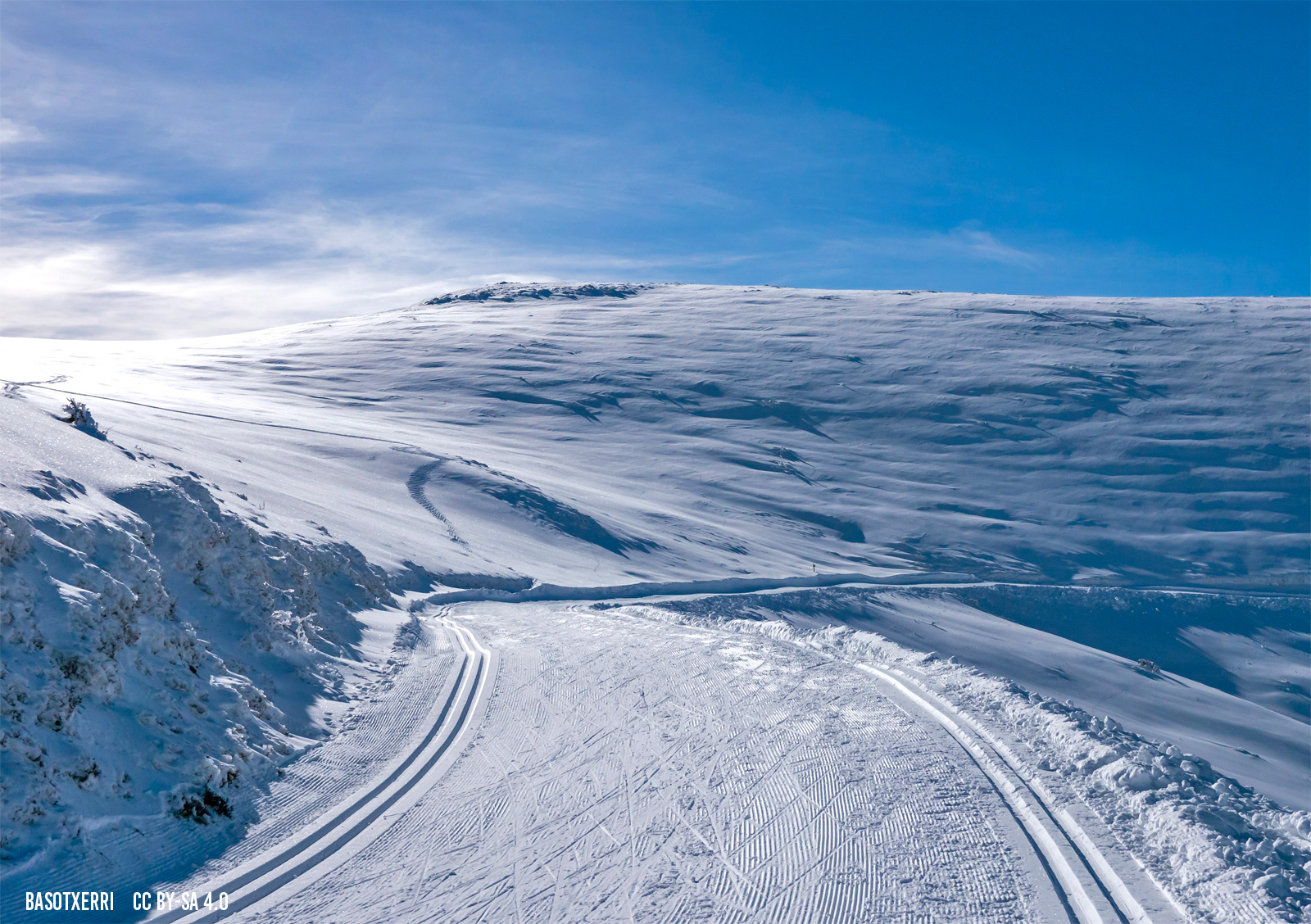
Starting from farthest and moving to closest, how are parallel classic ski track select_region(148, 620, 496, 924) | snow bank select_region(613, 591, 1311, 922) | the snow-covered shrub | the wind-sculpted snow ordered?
1. the wind-sculpted snow
2. the snow-covered shrub
3. snow bank select_region(613, 591, 1311, 922)
4. parallel classic ski track select_region(148, 620, 496, 924)

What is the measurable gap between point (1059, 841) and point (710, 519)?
30.7 m

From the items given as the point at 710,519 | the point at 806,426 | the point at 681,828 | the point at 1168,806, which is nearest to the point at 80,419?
the point at 681,828

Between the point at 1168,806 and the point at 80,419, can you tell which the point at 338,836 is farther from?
the point at 80,419

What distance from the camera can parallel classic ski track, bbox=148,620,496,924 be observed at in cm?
531

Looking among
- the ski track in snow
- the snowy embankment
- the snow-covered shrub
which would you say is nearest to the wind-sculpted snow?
the snowy embankment

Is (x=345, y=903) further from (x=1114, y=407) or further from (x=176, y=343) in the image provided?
(x=176, y=343)

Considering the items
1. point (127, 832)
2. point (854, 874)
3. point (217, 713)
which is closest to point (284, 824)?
point (127, 832)

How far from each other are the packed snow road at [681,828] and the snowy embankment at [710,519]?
36.7 inches

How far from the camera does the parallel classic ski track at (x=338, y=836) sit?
531 cm

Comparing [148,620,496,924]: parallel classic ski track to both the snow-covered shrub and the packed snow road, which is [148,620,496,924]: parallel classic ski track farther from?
the snow-covered shrub

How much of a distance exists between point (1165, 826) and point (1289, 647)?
32.1m

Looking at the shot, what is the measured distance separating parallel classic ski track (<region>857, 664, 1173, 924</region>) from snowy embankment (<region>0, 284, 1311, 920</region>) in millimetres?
371

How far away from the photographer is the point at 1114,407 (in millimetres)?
56438

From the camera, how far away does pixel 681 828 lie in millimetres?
6457
